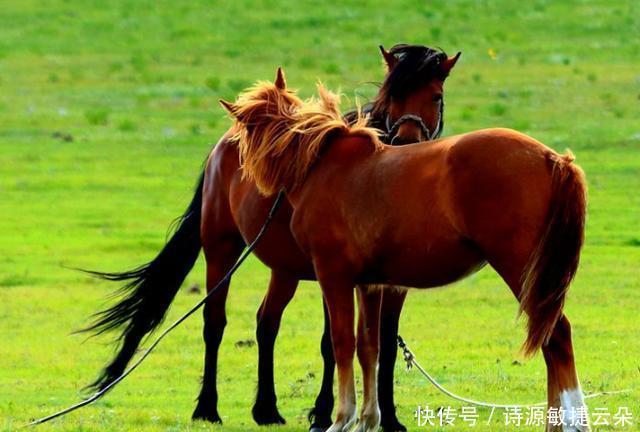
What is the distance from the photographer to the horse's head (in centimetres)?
860

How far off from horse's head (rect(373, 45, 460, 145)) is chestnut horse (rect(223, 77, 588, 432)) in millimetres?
341

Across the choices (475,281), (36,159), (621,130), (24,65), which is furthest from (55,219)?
(24,65)

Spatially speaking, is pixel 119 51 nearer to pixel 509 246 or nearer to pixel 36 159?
pixel 36 159

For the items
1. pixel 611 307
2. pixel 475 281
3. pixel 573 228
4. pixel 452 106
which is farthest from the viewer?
pixel 452 106

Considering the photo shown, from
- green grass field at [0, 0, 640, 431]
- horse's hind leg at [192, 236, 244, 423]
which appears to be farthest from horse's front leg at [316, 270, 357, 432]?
horse's hind leg at [192, 236, 244, 423]

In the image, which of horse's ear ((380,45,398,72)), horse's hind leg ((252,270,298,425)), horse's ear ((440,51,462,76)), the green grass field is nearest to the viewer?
horse's ear ((440,51,462,76))

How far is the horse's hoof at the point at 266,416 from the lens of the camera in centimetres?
925

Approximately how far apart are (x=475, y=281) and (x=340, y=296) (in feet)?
28.8

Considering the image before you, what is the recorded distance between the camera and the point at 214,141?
2780 centimetres

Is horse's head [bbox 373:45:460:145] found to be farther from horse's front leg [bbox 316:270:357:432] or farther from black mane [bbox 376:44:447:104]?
horse's front leg [bbox 316:270:357:432]

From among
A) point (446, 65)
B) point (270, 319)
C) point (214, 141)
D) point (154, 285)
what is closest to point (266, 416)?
point (270, 319)

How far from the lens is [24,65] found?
38.1 meters

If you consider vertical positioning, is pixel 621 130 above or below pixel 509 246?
below

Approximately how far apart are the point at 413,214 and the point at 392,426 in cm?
183
